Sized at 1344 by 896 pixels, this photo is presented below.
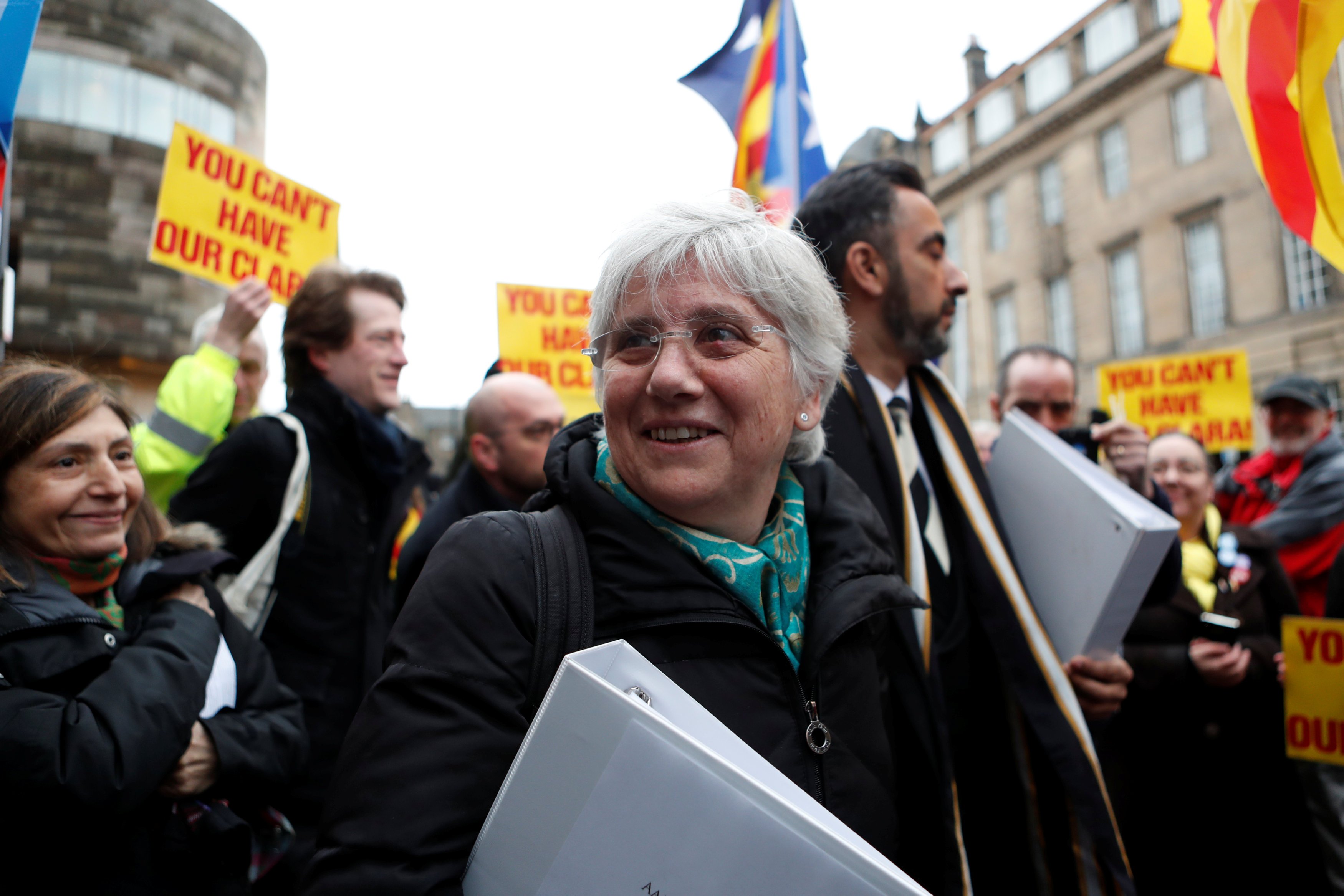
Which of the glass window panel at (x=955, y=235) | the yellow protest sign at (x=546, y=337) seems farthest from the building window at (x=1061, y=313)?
the yellow protest sign at (x=546, y=337)

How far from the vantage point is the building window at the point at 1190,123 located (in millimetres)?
21344

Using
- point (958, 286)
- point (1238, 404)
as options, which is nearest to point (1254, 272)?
point (1238, 404)

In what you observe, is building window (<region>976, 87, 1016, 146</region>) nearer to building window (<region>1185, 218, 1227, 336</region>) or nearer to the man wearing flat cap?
building window (<region>1185, 218, 1227, 336</region>)

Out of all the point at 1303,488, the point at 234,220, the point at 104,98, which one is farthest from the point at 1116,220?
the point at 234,220

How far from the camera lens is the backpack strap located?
4.30 feet

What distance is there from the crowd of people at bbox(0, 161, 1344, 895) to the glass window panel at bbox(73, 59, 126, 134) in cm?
904

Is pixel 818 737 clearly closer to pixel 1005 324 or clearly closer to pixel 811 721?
pixel 811 721

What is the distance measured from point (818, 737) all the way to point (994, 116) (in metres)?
31.6

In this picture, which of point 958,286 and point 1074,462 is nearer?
point 1074,462

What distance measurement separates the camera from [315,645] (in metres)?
2.86

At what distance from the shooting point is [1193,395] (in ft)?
26.5

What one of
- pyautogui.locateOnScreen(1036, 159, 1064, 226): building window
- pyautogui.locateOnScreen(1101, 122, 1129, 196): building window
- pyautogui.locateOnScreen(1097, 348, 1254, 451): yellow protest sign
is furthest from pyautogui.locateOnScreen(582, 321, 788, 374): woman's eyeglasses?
pyautogui.locateOnScreen(1036, 159, 1064, 226): building window

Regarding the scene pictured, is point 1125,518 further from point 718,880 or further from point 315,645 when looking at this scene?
point 315,645

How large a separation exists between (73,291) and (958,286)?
11050mm
